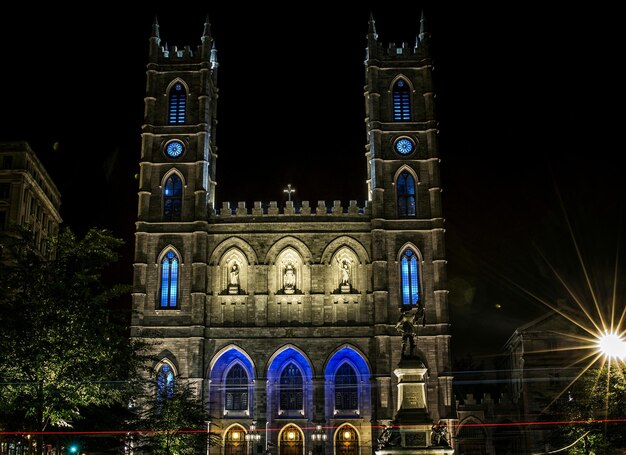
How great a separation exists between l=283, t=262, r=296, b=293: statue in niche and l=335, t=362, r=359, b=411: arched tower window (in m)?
5.93

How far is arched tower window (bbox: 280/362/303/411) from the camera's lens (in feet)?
166

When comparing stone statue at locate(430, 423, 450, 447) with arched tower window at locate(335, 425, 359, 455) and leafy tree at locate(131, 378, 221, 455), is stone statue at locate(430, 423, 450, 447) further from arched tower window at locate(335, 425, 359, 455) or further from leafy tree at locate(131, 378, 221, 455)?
arched tower window at locate(335, 425, 359, 455)

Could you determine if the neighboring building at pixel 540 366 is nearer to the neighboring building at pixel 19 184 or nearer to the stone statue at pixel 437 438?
→ the stone statue at pixel 437 438

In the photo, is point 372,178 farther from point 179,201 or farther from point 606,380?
point 606,380

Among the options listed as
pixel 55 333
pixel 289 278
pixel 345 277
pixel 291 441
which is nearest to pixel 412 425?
pixel 55 333

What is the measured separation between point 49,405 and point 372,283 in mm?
28728

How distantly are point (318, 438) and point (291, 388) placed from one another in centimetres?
361

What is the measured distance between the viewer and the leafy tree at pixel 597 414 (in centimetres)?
3328

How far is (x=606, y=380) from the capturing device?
33781mm

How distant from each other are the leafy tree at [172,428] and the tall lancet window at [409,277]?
54.6 feet

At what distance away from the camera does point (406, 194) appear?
177 ft

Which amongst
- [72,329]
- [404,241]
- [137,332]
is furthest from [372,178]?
[72,329]

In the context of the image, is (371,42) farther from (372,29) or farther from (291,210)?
(291,210)

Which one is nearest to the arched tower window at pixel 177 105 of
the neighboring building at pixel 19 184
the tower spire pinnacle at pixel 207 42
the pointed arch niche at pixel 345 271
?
the tower spire pinnacle at pixel 207 42
